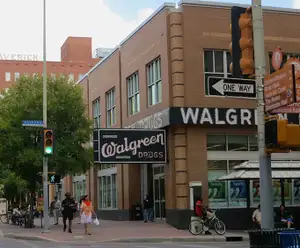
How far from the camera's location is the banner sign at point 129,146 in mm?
27703

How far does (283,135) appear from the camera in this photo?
358 inches

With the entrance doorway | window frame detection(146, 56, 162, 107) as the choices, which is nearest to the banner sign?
window frame detection(146, 56, 162, 107)

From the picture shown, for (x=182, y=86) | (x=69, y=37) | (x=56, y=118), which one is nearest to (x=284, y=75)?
(x=182, y=86)

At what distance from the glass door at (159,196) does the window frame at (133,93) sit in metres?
4.02

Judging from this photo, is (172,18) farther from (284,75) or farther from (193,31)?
(284,75)

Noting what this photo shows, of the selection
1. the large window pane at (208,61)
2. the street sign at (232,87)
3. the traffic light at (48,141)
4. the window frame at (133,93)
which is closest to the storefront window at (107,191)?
the window frame at (133,93)

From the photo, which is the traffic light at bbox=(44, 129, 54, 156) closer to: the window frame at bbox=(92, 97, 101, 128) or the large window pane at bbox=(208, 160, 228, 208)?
the large window pane at bbox=(208, 160, 228, 208)

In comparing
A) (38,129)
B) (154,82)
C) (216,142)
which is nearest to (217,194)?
(216,142)

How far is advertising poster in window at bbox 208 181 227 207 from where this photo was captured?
1086 inches

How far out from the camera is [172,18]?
27.7 m

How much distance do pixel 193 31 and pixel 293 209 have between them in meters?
9.81

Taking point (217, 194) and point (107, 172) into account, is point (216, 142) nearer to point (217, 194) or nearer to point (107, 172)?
point (217, 194)

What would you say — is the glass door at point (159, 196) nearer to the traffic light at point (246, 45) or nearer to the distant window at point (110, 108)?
the distant window at point (110, 108)

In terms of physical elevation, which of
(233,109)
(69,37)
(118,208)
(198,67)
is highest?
(69,37)
